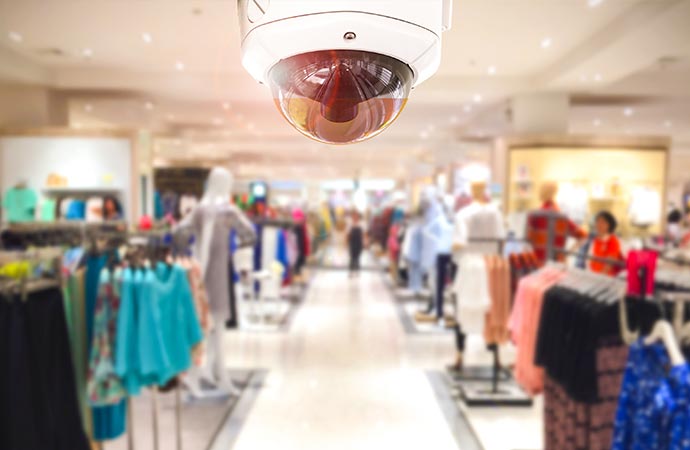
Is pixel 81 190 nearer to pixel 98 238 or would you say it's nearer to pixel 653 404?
pixel 98 238

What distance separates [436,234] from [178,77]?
3.50m

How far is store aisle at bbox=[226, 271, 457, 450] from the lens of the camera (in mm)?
1958

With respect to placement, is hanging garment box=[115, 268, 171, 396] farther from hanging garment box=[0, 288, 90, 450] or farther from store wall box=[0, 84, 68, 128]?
store wall box=[0, 84, 68, 128]

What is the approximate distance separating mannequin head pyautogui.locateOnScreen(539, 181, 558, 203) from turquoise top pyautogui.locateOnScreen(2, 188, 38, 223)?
6.61 metres

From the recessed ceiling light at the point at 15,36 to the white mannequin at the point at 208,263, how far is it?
1847 mm

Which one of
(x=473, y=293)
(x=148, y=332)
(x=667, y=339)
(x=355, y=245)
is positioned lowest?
(x=355, y=245)

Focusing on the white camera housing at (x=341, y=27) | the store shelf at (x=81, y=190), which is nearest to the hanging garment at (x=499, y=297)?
the white camera housing at (x=341, y=27)

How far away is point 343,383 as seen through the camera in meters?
3.94

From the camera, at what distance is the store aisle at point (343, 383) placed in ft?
6.42

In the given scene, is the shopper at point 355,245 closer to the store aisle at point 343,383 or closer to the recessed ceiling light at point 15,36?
the store aisle at point 343,383

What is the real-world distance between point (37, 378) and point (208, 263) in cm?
189

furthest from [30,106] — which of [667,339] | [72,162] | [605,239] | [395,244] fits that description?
[667,339]

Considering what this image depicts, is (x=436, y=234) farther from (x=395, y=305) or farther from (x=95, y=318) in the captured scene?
(x=95, y=318)

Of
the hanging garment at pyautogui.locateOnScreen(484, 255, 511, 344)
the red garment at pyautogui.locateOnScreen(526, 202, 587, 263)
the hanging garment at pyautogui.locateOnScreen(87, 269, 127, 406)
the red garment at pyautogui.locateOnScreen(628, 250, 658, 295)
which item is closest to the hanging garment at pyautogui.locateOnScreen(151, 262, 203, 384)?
the hanging garment at pyautogui.locateOnScreen(87, 269, 127, 406)
